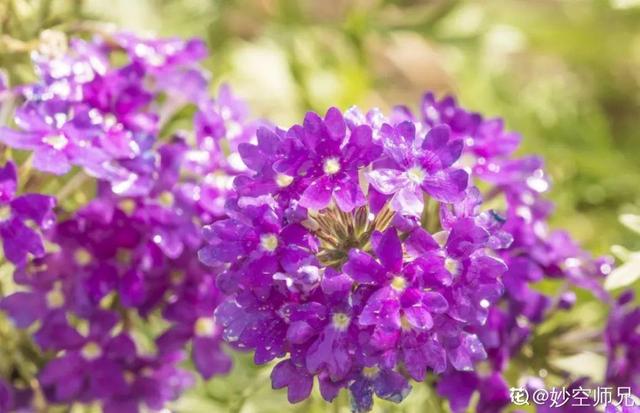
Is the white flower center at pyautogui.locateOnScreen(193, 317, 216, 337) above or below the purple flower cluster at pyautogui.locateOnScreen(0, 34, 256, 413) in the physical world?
below

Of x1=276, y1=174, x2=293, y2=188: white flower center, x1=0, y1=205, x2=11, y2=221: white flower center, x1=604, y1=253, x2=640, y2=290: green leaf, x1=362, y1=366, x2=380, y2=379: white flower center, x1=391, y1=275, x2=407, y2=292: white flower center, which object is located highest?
x1=276, y1=174, x2=293, y2=188: white flower center

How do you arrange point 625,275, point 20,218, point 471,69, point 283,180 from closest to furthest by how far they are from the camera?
point 283,180
point 20,218
point 625,275
point 471,69

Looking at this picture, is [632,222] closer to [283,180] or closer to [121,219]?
[283,180]

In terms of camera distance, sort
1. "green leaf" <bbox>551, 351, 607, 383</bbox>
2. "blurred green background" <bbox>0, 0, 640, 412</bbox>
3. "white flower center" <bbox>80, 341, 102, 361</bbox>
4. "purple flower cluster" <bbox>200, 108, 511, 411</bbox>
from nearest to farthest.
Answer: "purple flower cluster" <bbox>200, 108, 511, 411</bbox> < "white flower center" <bbox>80, 341, 102, 361</bbox> < "green leaf" <bbox>551, 351, 607, 383</bbox> < "blurred green background" <bbox>0, 0, 640, 412</bbox>

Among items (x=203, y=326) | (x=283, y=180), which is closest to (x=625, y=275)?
(x=283, y=180)

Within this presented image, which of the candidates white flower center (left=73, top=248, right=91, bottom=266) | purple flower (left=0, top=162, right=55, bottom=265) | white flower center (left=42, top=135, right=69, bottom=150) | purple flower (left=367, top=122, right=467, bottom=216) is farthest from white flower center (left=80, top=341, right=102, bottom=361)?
purple flower (left=367, top=122, right=467, bottom=216)

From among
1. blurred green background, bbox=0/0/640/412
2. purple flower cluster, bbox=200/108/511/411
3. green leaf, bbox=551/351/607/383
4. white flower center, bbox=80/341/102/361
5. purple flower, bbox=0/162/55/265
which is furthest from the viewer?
blurred green background, bbox=0/0/640/412

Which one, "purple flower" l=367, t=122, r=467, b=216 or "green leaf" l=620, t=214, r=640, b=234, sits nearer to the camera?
"purple flower" l=367, t=122, r=467, b=216

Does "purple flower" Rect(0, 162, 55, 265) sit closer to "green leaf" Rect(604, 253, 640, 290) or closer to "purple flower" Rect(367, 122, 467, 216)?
"purple flower" Rect(367, 122, 467, 216)

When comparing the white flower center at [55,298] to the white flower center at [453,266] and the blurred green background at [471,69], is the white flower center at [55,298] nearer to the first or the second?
the blurred green background at [471,69]
